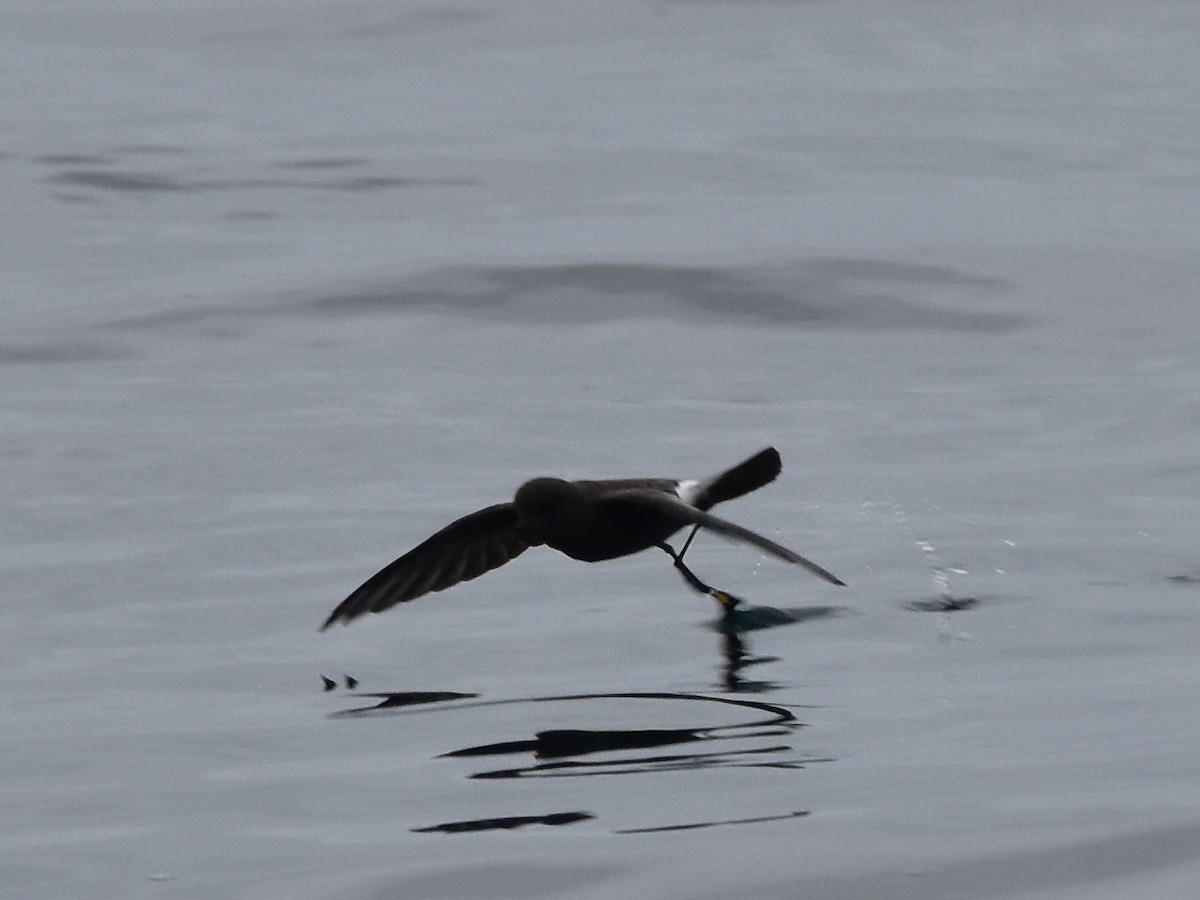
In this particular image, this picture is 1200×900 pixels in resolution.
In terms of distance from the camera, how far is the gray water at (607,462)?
4828 millimetres

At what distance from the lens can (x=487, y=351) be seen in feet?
39.8

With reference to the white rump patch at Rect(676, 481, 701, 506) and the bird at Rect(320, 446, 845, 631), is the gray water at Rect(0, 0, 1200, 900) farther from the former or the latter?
the white rump patch at Rect(676, 481, 701, 506)

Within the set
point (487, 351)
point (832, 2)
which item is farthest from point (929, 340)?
point (832, 2)

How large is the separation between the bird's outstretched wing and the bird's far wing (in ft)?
1.41

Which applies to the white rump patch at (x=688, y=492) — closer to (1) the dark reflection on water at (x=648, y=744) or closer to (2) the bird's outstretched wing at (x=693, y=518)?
(2) the bird's outstretched wing at (x=693, y=518)

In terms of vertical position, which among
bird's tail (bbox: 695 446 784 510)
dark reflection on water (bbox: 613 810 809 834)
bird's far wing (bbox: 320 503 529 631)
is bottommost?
dark reflection on water (bbox: 613 810 809 834)

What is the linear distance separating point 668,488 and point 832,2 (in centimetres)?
1958

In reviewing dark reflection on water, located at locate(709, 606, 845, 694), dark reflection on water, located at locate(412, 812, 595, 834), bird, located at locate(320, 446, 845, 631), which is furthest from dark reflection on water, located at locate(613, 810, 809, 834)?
bird, located at locate(320, 446, 845, 631)

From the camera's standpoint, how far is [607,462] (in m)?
9.51

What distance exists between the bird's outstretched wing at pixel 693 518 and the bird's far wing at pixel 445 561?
1.41ft

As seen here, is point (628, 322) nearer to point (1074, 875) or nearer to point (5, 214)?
point (5, 214)

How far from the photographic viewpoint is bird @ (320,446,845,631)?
21.9ft

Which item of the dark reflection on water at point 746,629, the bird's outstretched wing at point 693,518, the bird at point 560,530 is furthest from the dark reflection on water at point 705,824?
the bird at point 560,530

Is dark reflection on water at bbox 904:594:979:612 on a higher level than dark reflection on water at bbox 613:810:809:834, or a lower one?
lower
